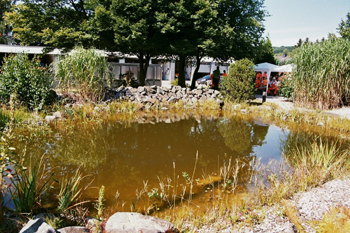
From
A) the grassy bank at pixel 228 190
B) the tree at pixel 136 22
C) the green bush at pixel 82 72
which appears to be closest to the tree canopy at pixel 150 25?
the tree at pixel 136 22

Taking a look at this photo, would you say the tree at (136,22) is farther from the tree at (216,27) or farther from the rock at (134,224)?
the rock at (134,224)

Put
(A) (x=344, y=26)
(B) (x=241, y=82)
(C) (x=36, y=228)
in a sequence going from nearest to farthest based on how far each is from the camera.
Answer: (C) (x=36, y=228)
(B) (x=241, y=82)
(A) (x=344, y=26)

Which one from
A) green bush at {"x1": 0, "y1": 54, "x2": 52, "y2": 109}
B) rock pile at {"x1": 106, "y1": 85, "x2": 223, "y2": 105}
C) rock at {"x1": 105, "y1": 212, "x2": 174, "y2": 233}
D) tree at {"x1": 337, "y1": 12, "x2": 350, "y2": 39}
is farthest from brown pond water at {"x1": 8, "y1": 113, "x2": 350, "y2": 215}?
tree at {"x1": 337, "y1": 12, "x2": 350, "y2": 39}

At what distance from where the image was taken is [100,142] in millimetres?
6473

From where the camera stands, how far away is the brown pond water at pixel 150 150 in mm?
4453

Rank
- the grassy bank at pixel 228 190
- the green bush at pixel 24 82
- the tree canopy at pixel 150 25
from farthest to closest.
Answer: the tree canopy at pixel 150 25
the green bush at pixel 24 82
the grassy bank at pixel 228 190

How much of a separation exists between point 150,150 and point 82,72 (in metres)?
5.47

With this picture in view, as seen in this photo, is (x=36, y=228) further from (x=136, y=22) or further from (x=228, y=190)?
(x=136, y=22)

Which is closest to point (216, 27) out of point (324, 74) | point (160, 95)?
point (160, 95)

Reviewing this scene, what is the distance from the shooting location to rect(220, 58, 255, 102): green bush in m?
12.8

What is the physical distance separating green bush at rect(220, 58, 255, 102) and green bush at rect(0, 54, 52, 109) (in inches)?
328

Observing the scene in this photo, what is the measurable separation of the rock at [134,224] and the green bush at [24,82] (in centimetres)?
705

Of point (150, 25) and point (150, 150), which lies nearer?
point (150, 150)

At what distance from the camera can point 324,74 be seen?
1124 cm
